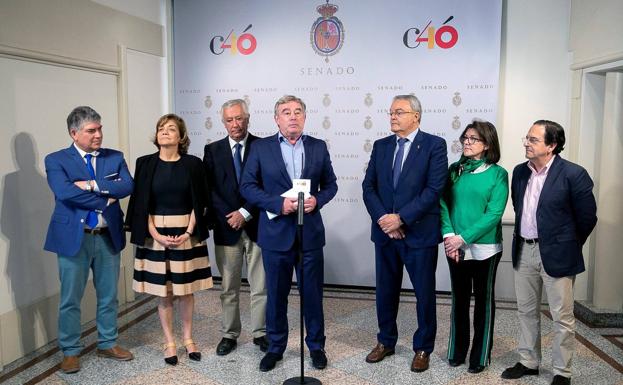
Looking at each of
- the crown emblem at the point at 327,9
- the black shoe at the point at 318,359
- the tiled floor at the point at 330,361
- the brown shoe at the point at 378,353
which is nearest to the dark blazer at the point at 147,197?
the tiled floor at the point at 330,361

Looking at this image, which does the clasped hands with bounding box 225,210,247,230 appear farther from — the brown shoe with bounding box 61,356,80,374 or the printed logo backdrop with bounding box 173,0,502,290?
the printed logo backdrop with bounding box 173,0,502,290

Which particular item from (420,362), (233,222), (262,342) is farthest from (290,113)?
(420,362)

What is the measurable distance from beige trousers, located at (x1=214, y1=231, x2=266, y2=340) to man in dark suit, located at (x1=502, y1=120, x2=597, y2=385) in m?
1.54

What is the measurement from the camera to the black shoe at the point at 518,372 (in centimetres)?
307

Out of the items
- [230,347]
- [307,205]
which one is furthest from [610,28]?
[230,347]

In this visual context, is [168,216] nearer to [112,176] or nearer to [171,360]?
[112,176]

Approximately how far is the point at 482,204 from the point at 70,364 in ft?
8.37

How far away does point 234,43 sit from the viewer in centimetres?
500

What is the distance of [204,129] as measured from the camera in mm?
5145

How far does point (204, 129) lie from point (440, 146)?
2733 millimetres

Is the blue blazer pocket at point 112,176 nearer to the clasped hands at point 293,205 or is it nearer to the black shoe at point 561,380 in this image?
the clasped hands at point 293,205

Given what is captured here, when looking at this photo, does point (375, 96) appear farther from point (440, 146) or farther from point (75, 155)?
point (75, 155)

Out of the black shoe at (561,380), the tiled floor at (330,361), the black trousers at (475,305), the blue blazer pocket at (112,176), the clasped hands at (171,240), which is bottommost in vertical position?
the tiled floor at (330,361)

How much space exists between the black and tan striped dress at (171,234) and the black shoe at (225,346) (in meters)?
0.50
